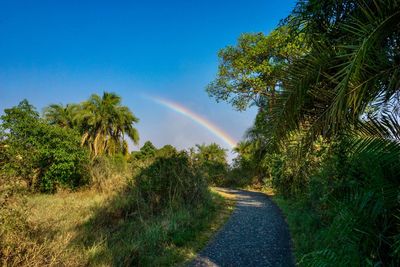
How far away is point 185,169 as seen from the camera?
40.3ft

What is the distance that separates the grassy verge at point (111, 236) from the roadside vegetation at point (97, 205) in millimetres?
21

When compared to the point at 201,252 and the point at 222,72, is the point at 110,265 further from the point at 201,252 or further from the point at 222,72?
the point at 222,72

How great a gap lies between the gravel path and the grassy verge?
1.24ft

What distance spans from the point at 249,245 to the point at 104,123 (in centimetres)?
3201

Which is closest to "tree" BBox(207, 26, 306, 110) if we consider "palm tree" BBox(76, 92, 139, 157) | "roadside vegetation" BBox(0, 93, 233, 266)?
"roadside vegetation" BBox(0, 93, 233, 266)

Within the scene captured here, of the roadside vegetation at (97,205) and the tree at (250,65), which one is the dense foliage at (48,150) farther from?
the tree at (250,65)

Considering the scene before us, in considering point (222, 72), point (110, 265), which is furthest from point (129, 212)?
point (222, 72)

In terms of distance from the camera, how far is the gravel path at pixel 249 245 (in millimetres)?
6172

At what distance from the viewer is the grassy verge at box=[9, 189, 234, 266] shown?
15.4ft

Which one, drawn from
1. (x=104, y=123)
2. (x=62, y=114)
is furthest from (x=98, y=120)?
(x=62, y=114)

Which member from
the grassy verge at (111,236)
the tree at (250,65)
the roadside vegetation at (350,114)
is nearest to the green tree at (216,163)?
the tree at (250,65)

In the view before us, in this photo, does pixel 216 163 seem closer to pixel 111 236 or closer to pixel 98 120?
pixel 98 120

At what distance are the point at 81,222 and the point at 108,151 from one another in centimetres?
2758

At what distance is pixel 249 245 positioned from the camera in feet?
23.9
